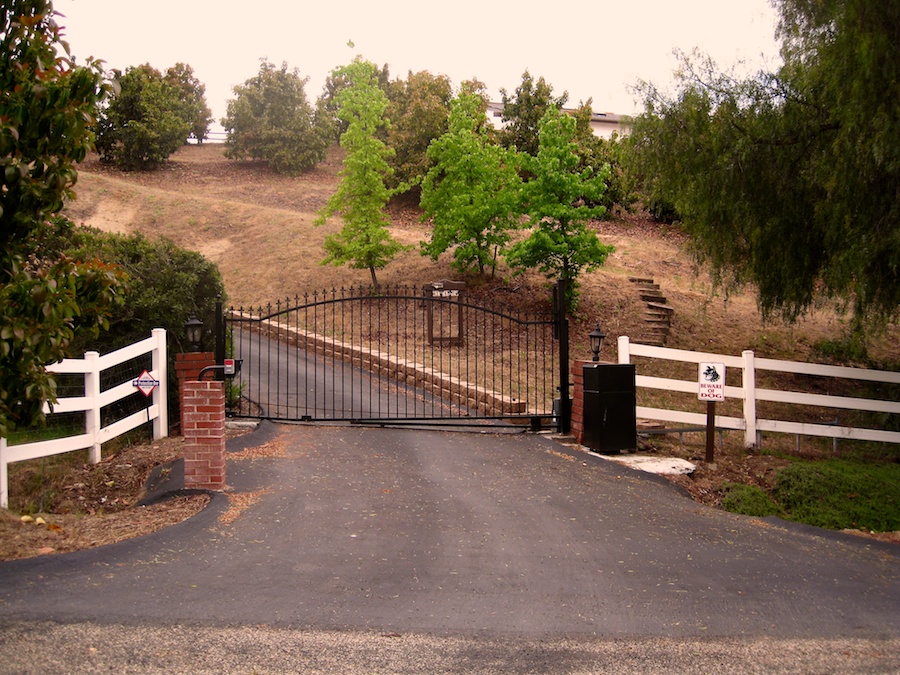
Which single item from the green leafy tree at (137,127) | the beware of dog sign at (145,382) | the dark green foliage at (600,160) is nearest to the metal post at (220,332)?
the beware of dog sign at (145,382)

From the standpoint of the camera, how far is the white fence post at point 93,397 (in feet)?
30.6

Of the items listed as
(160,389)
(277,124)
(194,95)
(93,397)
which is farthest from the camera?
(194,95)

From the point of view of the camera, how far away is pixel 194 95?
180 feet

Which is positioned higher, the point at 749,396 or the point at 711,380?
the point at 711,380

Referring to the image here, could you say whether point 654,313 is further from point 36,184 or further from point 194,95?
point 194,95

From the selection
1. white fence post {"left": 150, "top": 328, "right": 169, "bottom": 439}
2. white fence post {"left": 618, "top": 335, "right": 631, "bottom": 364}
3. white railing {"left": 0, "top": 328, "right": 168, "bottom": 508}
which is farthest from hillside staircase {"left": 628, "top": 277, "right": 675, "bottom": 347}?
white railing {"left": 0, "top": 328, "right": 168, "bottom": 508}

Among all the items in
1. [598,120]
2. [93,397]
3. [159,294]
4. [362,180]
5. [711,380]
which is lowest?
[93,397]

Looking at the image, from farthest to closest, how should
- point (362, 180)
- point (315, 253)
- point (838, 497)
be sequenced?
point (315, 253), point (362, 180), point (838, 497)

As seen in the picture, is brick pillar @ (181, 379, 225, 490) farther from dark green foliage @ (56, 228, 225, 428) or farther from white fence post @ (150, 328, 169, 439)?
dark green foliage @ (56, 228, 225, 428)

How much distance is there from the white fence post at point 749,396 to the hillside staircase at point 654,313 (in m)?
8.07

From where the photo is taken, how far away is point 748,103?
609 inches

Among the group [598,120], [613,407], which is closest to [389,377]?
[613,407]

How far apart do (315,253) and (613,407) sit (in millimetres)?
→ 19106

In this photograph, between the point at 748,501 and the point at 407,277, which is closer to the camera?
the point at 748,501
